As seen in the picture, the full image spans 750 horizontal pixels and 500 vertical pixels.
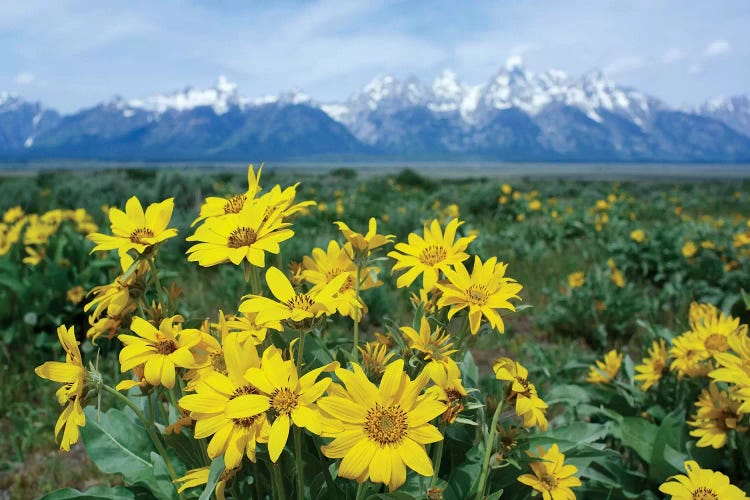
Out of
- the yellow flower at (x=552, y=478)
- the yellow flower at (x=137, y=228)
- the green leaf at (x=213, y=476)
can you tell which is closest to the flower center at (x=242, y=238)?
the yellow flower at (x=137, y=228)

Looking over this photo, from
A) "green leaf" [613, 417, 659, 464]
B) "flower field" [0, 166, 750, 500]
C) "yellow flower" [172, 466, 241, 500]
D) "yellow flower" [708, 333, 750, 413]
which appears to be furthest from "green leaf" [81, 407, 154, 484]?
"green leaf" [613, 417, 659, 464]

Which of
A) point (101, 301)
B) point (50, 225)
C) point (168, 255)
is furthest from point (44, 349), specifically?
point (101, 301)

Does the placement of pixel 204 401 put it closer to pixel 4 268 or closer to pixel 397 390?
pixel 397 390

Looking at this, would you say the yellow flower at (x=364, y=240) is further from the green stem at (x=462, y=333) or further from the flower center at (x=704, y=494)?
the flower center at (x=704, y=494)

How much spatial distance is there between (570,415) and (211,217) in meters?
1.92

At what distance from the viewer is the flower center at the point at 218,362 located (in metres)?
0.92

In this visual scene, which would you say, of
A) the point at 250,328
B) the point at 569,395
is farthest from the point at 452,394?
the point at 569,395

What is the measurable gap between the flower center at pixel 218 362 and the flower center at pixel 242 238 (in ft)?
0.64

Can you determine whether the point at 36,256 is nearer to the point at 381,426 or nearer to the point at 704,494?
the point at 381,426

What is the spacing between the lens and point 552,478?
1.13 meters

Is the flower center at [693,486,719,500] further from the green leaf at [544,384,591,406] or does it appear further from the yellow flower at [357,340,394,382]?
the green leaf at [544,384,591,406]

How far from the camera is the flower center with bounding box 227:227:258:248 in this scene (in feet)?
3.02

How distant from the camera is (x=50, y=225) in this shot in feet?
13.5

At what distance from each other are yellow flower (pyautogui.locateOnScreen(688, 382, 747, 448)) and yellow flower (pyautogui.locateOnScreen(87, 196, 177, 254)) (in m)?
1.46
